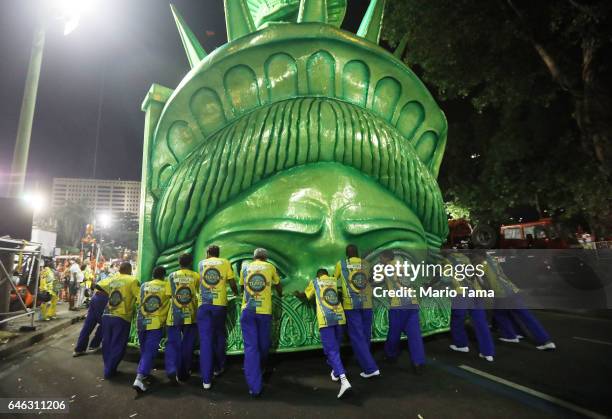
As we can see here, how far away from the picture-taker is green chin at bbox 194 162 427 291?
388 centimetres

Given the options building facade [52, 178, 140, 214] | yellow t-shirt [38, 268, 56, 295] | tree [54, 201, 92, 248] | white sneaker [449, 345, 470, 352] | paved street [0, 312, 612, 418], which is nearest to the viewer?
paved street [0, 312, 612, 418]

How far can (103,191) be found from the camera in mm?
67438

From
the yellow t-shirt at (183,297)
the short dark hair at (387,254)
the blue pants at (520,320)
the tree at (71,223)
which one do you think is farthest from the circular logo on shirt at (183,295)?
the tree at (71,223)

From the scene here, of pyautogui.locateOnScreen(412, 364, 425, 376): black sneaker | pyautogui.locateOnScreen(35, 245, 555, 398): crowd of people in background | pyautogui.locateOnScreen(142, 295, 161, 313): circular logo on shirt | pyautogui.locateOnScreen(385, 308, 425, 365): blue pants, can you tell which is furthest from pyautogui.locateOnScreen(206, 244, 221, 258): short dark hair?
pyautogui.locateOnScreen(412, 364, 425, 376): black sneaker

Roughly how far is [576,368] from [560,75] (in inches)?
259

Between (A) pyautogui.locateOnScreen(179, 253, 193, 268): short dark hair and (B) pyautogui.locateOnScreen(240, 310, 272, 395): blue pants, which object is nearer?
(B) pyautogui.locateOnScreen(240, 310, 272, 395): blue pants

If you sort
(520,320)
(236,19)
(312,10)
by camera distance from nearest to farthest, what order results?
(312,10), (236,19), (520,320)

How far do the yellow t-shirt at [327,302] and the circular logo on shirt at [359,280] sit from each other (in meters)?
0.24

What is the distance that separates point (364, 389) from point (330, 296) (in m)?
0.91

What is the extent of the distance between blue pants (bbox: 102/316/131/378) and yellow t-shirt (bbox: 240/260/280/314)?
165 centimetres

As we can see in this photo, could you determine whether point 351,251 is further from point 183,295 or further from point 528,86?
point 528,86

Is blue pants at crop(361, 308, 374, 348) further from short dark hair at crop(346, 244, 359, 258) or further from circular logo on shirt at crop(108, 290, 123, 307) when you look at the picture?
circular logo on shirt at crop(108, 290, 123, 307)

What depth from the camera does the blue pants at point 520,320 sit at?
499 cm

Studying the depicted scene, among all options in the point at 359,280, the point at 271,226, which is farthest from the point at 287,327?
the point at 271,226
